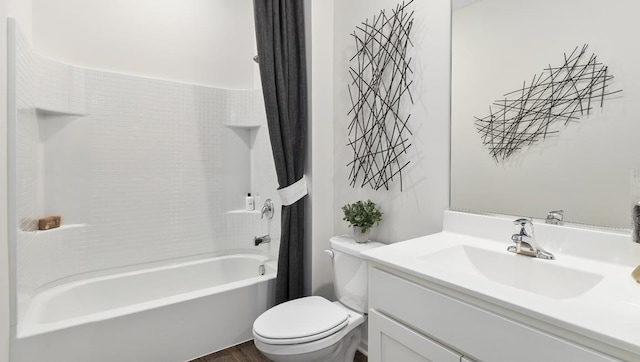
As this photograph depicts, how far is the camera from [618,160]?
1.00 metres

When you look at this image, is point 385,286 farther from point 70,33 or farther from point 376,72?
point 70,33

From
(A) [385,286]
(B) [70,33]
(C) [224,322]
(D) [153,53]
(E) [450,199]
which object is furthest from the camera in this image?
(D) [153,53]

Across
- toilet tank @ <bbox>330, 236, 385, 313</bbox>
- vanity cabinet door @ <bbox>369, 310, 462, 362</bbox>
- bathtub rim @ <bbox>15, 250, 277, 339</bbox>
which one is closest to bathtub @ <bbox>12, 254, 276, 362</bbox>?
bathtub rim @ <bbox>15, 250, 277, 339</bbox>

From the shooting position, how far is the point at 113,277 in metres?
2.22

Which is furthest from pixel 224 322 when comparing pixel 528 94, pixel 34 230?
pixel 528 94

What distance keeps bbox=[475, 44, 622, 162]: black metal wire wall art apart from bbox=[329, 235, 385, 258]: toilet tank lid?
764 mm

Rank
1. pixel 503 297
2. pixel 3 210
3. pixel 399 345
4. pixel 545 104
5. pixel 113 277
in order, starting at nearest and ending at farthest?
pixel 503 297
pixel 399 345
pixel 545 104
pixel 3 210
pixel 113 277

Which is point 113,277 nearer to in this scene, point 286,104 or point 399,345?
point 286,104

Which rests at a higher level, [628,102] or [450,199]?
[628,102]

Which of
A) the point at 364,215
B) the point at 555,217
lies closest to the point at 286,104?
the point at 364,215

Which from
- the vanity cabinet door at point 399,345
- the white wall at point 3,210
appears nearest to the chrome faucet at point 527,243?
the vanity cabinet door at point 399,345

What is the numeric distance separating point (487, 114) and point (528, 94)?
16 centimetres

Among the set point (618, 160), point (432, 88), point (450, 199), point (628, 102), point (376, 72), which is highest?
point (376, 72)

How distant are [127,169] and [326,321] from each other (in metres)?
1.87
